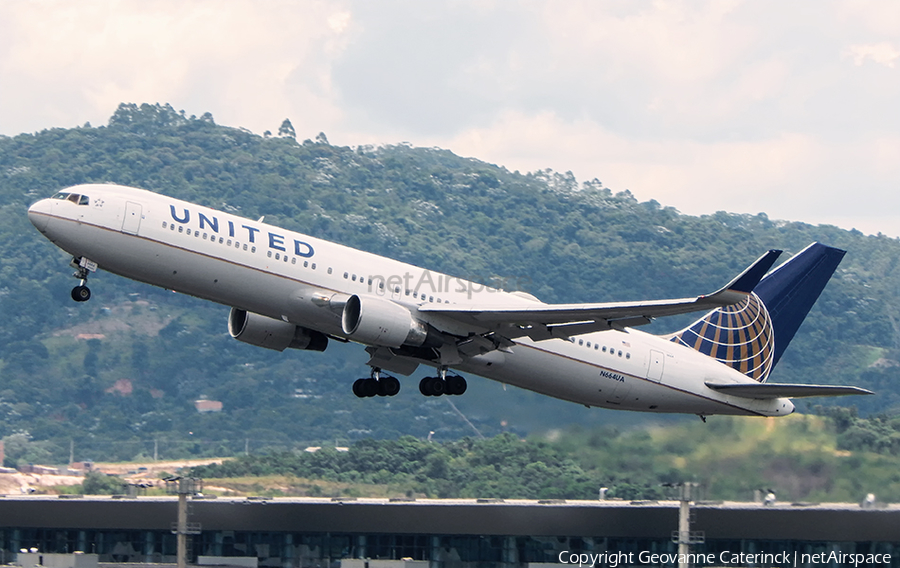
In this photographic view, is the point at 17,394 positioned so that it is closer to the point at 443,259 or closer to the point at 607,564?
the point at 443,259

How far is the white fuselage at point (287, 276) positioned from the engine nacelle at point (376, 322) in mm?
690

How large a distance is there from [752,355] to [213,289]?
20.9 meters

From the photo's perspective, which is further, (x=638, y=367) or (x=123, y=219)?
(x=638, y=367)

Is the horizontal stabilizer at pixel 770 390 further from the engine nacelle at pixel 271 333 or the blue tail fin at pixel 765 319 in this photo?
the engine nacelle at pixel 271 333

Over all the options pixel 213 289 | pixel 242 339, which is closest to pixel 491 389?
pixel 242 339

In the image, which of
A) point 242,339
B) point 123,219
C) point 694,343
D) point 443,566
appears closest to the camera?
point 123,219

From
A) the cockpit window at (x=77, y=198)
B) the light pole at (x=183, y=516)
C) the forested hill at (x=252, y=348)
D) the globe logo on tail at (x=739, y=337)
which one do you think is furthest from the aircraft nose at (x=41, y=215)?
the forested hill at (x=252, y=348)

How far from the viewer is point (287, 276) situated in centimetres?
4012

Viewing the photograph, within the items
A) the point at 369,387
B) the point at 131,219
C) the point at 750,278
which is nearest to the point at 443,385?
the point at 369,387

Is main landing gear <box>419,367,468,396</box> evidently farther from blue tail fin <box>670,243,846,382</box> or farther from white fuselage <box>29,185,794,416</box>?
blue tail fin <box>670,243,846,382</box>

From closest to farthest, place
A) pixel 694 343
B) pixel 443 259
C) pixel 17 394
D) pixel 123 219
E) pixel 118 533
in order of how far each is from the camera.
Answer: pixel 123 219 < pixel 694 343 < pixel 118 533 < pixel 17 394 < pixel 443 259

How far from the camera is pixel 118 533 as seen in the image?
57.4m

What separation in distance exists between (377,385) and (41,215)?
12.5 meters

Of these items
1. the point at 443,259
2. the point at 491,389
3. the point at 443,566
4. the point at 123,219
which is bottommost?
the point at 443,566
